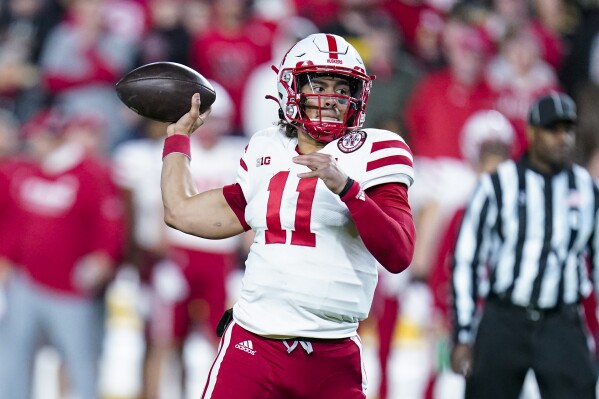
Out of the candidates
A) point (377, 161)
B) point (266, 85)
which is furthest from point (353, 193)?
point (266, 85)

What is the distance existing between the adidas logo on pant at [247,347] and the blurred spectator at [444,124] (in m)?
3.67

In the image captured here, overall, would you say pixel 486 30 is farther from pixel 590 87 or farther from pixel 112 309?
pixel 112 309

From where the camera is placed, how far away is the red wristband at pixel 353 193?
322 cm

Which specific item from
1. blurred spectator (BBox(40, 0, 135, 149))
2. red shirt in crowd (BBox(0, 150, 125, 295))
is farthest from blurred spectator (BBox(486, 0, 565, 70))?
red shirt in crowd (BBox(0, 150, 125, 295))

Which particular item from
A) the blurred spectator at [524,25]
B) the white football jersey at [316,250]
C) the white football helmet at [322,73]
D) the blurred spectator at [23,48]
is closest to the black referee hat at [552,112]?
the white football helmet at [322,73]

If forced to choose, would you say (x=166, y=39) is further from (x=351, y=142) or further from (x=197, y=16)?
(x=351, y=142)

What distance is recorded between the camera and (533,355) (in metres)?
4.73

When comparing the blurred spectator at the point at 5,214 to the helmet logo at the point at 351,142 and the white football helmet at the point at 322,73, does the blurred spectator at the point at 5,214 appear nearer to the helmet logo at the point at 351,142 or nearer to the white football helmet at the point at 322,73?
the white football helmet at the point at 322,73

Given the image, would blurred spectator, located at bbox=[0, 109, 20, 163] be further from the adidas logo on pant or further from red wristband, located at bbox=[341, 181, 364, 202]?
red wristband, located at bbox=[341, 181, 364, 202]

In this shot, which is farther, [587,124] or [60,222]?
[587,124]

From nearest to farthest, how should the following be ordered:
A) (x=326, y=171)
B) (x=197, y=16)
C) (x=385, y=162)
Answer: (x=326, y=171)
(x=385, y=162)
(x=197, y=16)

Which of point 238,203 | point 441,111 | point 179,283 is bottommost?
point 179,283

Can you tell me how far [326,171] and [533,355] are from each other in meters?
1.84

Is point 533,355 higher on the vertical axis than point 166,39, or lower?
higher
